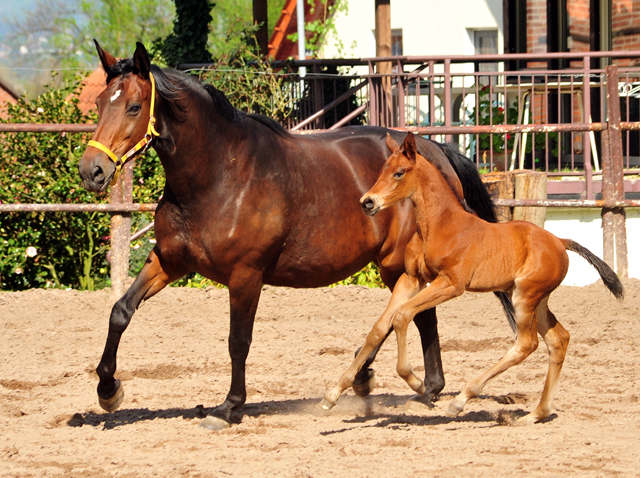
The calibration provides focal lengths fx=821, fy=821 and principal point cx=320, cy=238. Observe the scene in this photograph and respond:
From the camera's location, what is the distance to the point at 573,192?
928 centimetres

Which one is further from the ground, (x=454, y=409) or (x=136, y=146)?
(x=136, y=146)

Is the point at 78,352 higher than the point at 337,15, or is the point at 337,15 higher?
the point at 337,15

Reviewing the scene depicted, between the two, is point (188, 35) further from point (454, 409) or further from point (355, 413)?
point (454, 409)

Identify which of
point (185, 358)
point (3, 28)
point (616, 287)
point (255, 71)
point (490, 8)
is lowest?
point (185, 358)

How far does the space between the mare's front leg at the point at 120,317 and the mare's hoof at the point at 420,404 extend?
1479mm

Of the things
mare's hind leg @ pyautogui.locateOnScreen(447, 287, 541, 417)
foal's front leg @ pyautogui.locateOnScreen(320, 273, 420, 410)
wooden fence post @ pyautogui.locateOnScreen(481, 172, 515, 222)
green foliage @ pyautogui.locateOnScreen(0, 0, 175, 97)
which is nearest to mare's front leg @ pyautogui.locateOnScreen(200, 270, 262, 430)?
foal's front leg @ pyautogui.locateOnScreen(320, 273, 420, 410)

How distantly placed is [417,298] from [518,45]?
36.1 ft

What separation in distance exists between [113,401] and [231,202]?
4.08 ft

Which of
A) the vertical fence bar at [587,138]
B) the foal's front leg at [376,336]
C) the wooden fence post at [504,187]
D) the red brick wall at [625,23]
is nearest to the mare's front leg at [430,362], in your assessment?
the foal's front leg at [376,336]

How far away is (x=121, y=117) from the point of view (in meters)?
3.95

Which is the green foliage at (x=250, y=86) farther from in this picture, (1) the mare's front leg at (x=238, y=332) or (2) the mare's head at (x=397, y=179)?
(2) the mare's head at (x=397, y=179)

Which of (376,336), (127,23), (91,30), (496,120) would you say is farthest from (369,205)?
(91,30)

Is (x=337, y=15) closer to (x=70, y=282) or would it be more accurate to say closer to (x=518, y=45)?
(x=518, y=45)

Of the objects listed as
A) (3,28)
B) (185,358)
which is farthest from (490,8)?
(3,28)
